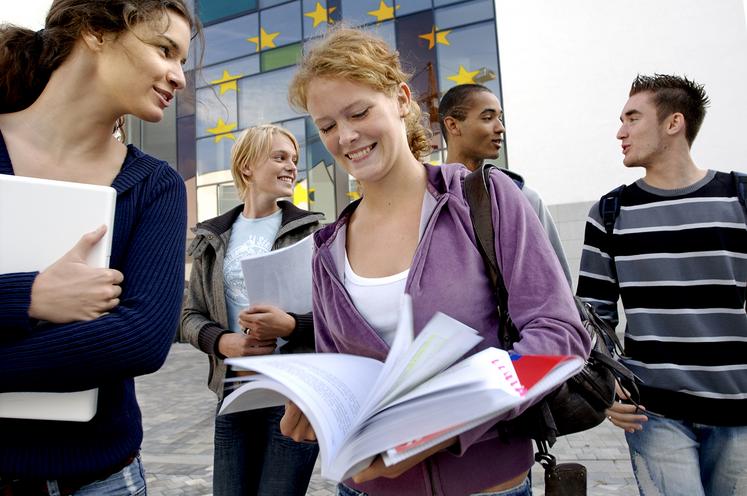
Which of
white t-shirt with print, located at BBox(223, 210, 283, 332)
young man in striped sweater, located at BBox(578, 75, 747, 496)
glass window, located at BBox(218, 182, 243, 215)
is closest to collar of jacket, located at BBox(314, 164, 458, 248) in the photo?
white t-shirt with print, located at BBox(223, 210, 283, 332)

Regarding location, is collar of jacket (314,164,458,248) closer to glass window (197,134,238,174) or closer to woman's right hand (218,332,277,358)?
woman's right hand (218,332,277,358)

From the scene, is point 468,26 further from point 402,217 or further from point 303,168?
point 402,217

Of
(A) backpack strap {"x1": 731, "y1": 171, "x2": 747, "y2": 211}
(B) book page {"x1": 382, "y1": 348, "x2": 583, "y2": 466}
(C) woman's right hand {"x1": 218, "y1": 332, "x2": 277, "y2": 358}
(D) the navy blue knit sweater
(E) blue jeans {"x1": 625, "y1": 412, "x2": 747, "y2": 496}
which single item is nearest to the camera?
(B) book page {"x1": 382, "y1": 348, "x2": 583, "y2": 466}

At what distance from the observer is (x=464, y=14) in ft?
34.7

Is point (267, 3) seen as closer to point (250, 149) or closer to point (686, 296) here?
point (250, 149)

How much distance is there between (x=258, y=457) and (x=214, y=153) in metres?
11.7

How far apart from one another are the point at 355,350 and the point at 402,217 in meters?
0.37

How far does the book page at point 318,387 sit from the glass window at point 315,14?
12.0 m

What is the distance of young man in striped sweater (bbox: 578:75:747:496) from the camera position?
1876 millimetres

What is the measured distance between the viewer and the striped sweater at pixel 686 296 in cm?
189

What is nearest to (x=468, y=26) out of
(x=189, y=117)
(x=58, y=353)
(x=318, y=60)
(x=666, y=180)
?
(x=189, y=117)

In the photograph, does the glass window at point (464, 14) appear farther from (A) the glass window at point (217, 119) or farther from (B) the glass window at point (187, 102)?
(B) the glass window at point (187, 102)

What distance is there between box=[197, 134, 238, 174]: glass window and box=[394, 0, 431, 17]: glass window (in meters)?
4.69

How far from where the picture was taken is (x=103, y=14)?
1.31m
